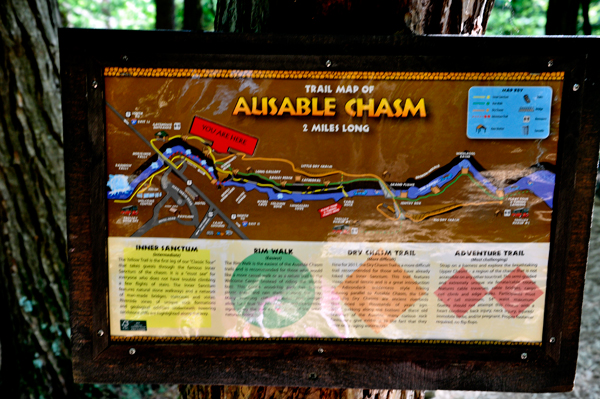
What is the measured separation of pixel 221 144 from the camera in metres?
1.18

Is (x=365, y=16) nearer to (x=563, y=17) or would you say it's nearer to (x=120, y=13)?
(x=563, y=17)

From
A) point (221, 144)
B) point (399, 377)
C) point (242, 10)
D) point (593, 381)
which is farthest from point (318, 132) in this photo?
point (593, 381)

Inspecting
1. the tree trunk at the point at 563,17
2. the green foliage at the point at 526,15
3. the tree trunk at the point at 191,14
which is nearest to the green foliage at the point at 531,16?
the green foliage at the point at 526,15

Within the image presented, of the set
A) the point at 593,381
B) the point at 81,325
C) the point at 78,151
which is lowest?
the point at 593,381

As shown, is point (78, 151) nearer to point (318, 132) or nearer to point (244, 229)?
point (244, 229)

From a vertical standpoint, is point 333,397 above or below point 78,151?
below

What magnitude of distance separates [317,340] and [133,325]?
0.58 meters

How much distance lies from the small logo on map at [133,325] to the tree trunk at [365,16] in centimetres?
100

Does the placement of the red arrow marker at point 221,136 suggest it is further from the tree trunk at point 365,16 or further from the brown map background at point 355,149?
the tree trunk at point 365,16

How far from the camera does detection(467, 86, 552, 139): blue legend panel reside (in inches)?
45.7

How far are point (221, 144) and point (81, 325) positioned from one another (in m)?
0.72

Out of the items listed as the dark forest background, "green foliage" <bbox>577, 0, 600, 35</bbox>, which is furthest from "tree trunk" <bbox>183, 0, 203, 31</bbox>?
"green foliage" <bbox>577, 0, 600, 35</bbox>

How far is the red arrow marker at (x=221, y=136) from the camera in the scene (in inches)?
46.3

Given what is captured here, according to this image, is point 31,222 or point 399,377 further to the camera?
point 31,222
